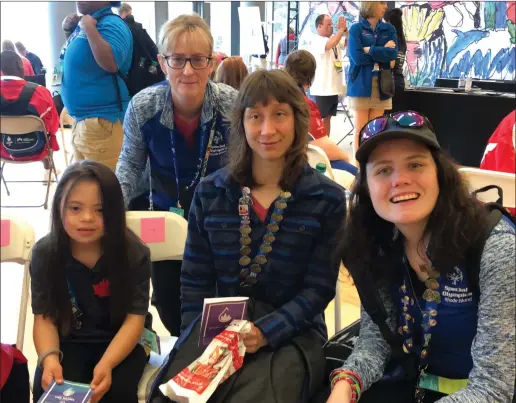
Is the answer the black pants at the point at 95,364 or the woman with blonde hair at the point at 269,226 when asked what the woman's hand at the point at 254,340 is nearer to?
the woman with blonde hair at the point at 269,226

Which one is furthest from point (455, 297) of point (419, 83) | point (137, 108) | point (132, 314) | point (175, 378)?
point (419, 83)

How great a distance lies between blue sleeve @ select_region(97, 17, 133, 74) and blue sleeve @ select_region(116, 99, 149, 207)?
50 centimetres

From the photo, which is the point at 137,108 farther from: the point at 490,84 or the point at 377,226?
the point at 490,84

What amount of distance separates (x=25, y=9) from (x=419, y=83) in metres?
6.65

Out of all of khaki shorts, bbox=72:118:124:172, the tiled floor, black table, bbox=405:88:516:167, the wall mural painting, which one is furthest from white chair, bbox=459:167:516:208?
the wall mural painting

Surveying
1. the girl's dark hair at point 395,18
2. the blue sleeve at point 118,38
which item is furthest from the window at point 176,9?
the girl's dark hair at point 395,18

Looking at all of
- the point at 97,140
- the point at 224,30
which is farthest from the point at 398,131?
the point at 224,30

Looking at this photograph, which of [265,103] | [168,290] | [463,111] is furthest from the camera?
[463,111]

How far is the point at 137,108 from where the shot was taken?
66.2 inches

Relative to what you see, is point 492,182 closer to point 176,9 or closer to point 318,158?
point 318,158

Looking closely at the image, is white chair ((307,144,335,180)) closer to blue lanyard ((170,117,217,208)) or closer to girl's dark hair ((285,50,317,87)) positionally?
blue lanyard ((170,117,217,208))

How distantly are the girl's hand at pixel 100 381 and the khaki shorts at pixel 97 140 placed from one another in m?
0.73

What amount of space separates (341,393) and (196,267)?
514 millimetres

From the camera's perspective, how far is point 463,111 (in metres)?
4.41
